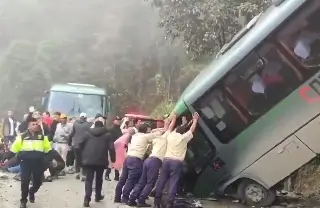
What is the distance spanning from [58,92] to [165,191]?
9.46 m

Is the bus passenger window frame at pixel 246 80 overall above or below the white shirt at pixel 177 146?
above

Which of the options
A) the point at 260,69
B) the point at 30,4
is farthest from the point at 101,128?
the point at 30,4

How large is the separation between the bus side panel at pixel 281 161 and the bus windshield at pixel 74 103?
9092 mm

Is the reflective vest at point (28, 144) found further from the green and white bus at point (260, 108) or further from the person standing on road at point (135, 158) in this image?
the green and white bus at point (260, 108)

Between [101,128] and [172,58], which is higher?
[172,58]

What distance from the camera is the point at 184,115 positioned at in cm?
974

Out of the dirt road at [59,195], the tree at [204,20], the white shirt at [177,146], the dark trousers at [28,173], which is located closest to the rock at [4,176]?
the dirt road at [59,195]

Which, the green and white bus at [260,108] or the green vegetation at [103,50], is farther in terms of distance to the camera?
→ the green vegetation at [103,50]

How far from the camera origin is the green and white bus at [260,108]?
29.2 ft

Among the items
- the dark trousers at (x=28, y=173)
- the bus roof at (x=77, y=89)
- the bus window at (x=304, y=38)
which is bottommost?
the dark trousers at (x=28, y=173)

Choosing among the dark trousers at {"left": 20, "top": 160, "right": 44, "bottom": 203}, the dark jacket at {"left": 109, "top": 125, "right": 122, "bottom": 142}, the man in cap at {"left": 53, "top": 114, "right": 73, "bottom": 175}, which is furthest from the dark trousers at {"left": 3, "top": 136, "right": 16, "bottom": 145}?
the dark trousers at {"left": 20, "top": 160, "right": 44, "bottom": 203}

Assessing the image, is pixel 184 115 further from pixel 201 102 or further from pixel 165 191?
pixel 165 191

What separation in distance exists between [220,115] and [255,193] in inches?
61.1

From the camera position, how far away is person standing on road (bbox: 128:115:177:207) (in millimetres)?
9030
